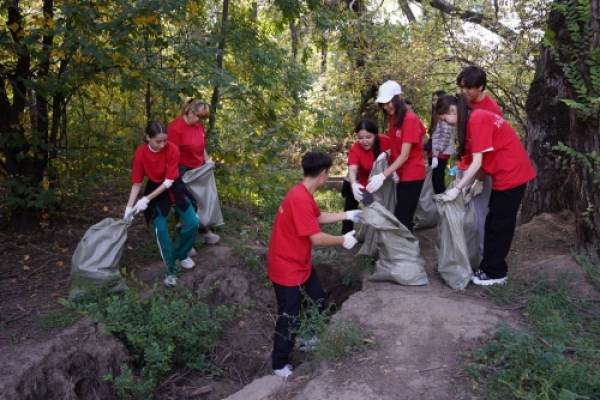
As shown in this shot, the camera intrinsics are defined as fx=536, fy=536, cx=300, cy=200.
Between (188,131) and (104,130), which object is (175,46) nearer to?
(188,131)

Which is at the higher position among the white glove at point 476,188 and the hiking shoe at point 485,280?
the white glove at point 476,188

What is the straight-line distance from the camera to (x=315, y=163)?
3699mm

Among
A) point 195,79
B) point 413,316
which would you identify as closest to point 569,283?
point 413,316

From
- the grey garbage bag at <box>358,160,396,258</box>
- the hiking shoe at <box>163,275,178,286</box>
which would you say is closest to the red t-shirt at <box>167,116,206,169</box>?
the hiking shoe at <box>163,275,178,286</box>

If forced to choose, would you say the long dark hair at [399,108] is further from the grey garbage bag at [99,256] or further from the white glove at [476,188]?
the grey garbage bag at [99,256]

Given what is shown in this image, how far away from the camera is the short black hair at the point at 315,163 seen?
12.1ft

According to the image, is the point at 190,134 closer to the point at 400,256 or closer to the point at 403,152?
the point at 403,152

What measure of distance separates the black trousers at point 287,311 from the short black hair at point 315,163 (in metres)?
0.82

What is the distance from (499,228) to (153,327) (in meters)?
2.94

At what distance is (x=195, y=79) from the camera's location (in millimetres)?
5609

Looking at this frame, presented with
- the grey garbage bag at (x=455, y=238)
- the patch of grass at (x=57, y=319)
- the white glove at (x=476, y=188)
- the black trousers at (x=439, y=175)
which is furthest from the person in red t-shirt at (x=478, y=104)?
the patch of grass at (x=57, y=319)

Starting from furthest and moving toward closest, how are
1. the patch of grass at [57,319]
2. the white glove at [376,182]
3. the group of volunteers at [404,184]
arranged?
the white glove at [376,182] → the patch of grass at [57,319] → the group of volunteers at [404,184]

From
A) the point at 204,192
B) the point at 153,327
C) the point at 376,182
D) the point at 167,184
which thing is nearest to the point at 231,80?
the point at 204,192

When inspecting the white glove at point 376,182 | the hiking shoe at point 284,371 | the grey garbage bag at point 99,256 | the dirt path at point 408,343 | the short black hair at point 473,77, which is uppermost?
the short black hair at point 473,77
